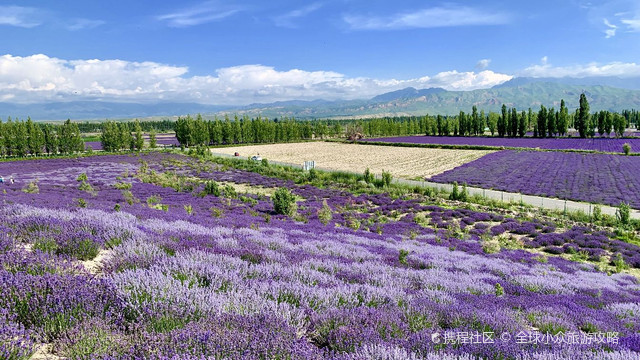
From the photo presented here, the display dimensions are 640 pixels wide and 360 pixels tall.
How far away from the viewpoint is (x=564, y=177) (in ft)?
149

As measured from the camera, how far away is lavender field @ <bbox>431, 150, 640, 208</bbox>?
35250mm

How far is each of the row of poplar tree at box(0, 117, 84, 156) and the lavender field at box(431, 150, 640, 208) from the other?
84.6m

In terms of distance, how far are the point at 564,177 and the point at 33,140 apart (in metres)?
104

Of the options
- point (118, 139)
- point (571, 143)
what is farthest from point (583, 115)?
point (118, 139)

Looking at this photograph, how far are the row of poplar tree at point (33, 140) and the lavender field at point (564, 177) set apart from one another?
Answer: 84.6 meters

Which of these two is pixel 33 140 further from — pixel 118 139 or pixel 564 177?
pixel 564 177

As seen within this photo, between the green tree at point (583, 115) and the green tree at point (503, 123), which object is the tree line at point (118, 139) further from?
the green tree at point (583, 115)

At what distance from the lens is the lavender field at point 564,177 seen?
35250 mm

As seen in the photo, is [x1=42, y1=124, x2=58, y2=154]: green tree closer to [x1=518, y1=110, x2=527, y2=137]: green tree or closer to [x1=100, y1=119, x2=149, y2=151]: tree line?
[x1=100, y1=119, x2=149, y2=151]: tree line

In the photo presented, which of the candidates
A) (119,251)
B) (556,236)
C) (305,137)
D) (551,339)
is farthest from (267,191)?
(305,137)

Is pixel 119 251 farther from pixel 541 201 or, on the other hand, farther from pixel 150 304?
pixel 541 201

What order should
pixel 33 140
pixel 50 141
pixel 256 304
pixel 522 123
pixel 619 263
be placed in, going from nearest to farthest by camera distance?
pixel 256 304 < pixel 619 263 < pixel 33 140 < pixel 50 141 < pixel 522 123

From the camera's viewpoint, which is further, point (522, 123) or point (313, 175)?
point (522, 123)

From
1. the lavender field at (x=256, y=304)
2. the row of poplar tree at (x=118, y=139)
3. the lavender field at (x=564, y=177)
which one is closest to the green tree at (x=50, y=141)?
the row of poplar tree at (x=118, y=139)
